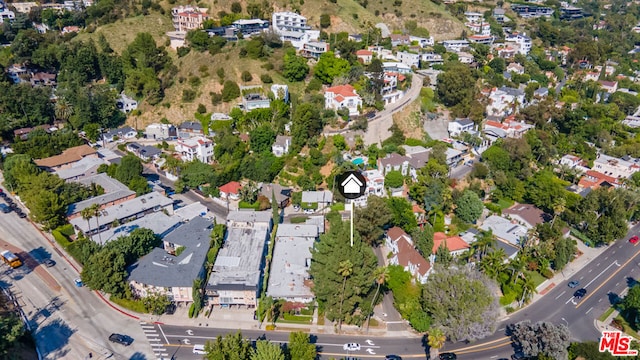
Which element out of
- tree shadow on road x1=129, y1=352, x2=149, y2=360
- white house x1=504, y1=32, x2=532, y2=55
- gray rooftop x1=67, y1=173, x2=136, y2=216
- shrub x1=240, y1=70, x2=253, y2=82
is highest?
white house x1=504, y1=32, x2=532, y2=55

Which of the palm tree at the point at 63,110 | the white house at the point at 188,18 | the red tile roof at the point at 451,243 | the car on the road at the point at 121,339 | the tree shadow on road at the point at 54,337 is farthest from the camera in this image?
the white house at the point at 188,18

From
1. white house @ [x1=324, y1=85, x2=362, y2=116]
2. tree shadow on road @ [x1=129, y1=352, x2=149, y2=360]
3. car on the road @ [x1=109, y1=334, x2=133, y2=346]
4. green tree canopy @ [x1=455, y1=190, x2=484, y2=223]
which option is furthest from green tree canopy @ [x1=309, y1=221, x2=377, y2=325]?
white house @ [x1=324, y1=85, x2=362, y2=116]

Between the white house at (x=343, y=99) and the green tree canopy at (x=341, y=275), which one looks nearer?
the green tree canopy at (x=341, y=275)

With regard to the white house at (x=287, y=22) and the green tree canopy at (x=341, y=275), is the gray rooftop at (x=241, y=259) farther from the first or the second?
the white house at (x=287, y=22)

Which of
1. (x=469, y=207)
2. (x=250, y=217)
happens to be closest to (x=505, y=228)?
(x=469, y=207)

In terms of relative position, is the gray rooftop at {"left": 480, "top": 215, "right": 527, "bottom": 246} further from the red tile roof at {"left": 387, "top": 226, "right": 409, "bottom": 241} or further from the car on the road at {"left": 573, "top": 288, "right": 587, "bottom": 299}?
the red tile roof at {"left": 387, "top": 226, "right": 409, "bottom": 241}

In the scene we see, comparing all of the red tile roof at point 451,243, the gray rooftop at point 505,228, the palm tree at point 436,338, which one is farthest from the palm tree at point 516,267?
the palm tree at point 436,338
